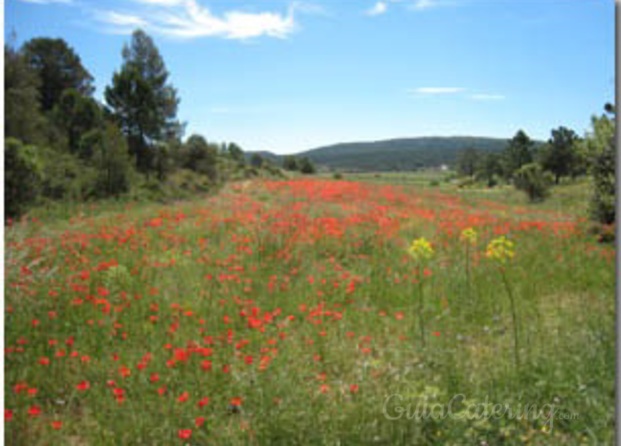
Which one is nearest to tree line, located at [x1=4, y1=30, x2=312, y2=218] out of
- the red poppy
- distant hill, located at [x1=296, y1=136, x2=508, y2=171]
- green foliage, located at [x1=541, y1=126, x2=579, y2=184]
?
distant hill, located at [x1=296, y1=136, x2=508, y2=171]

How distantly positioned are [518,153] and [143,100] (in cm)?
408

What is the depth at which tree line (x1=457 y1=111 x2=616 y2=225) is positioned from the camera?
14.7ft

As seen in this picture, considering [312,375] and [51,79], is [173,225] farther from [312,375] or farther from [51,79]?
[312,375]

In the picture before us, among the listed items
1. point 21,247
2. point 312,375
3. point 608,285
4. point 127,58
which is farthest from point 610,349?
point 21,247

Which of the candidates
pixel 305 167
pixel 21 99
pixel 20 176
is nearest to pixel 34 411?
pixel 21 99

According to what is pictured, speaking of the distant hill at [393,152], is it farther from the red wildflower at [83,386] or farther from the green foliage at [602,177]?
the red wildflower at [83,386]

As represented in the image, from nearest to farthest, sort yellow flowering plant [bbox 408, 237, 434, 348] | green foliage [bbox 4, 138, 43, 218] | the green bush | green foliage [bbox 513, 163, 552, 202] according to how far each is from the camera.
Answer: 1. yellow flowering plant [bbox 408, 237, 434, 348]
2. green foliage [bbox 4, 138, 43, 218]
3. the green bush
4. green foliage [bbox 513, 163, 552, 202]

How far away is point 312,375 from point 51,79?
334cm

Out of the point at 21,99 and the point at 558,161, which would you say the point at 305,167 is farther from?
the point at 558,161

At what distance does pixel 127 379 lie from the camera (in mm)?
3100

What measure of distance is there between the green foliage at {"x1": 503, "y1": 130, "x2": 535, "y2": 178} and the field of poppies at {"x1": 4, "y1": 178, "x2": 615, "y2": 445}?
82cm

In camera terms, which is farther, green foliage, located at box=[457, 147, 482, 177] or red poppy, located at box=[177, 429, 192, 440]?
green foliage, located at box=[457, 147, 482, 177]

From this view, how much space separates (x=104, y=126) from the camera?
161 inches

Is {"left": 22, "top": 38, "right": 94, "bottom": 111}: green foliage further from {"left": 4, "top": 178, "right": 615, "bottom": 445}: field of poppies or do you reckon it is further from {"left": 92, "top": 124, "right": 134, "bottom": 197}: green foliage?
{"left": 4, "top": 178, "right": 615, "bottom": 445}: field of poppies
